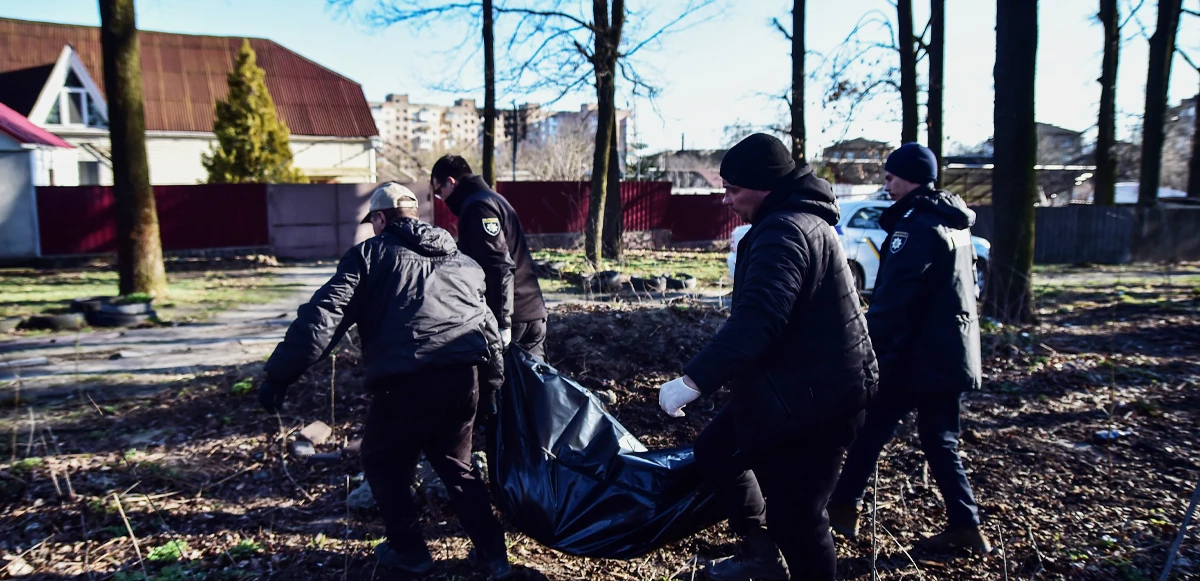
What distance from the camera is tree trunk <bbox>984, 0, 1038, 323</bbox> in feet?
26.3

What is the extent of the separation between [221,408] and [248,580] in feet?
8.04

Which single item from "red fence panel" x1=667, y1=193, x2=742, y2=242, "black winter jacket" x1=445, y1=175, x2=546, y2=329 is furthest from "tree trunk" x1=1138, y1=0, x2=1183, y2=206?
"black winter jacket" x1=445, y1=175, x2=546, y2=329

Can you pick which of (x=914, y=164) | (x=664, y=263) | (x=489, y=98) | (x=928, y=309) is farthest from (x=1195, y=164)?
(x=928, y=309)

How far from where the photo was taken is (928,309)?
324 centimetres

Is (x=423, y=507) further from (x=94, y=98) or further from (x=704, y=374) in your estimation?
(x=94, y=98)

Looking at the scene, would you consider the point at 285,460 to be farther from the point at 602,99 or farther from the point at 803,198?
the point at 602,99

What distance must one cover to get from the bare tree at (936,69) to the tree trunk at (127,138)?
10892 millimetres

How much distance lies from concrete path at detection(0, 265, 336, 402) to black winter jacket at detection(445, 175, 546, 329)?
3.44 meters

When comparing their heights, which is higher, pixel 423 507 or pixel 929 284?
pixel 929 284

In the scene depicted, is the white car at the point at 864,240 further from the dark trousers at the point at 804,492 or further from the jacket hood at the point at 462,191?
the dark trousers at the point at 804,492

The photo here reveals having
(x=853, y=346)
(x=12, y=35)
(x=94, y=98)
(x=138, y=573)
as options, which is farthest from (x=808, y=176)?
(x=12, y=35)

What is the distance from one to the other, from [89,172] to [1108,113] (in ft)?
97.4

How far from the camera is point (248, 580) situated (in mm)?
3123

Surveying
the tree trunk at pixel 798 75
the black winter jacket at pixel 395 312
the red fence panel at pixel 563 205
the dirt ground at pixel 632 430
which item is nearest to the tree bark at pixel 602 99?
the red fence panel at pixel 563 205
